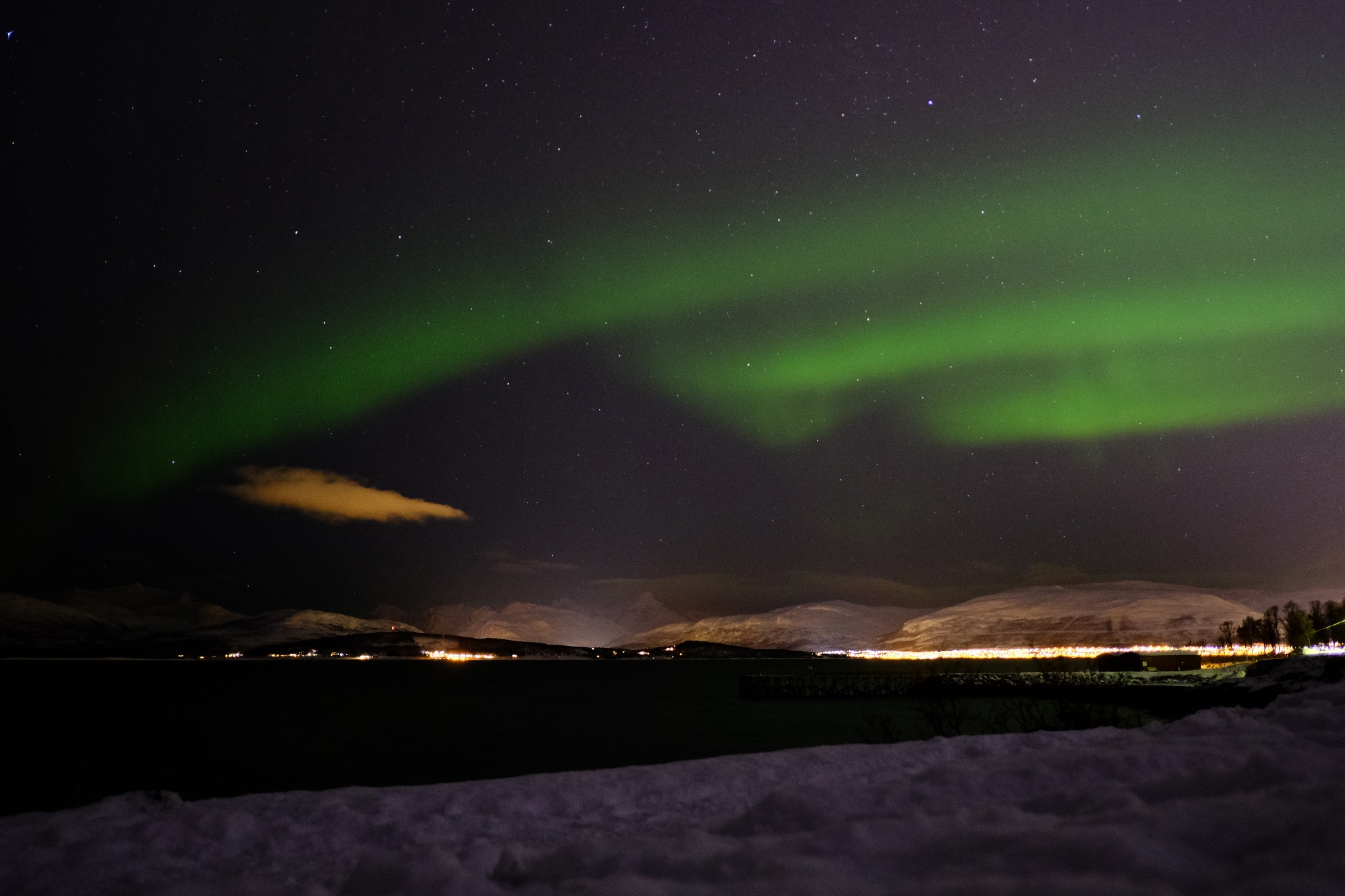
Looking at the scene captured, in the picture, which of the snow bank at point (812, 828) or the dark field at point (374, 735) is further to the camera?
the dark field at point (374, 735)

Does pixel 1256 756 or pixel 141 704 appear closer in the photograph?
pixel 1256 756

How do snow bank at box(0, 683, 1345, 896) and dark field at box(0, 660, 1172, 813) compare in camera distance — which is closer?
snow bank at box(0, 683, 1345, 896)

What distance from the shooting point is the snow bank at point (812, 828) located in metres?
6.07

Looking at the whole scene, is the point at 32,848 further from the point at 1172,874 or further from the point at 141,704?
the point at 141,704

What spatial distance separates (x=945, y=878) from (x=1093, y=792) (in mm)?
2997

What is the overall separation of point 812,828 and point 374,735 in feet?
236

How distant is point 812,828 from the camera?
941cm

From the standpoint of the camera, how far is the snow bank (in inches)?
239

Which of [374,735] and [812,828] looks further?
[374,735]

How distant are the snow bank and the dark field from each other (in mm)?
14769

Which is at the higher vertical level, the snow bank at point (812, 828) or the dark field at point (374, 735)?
the snow bank at point (812, 828)

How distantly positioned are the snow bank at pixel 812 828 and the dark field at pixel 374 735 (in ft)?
48.5

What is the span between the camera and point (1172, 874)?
226 inches

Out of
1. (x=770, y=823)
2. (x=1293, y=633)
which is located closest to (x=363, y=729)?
(x=770, y=823)
